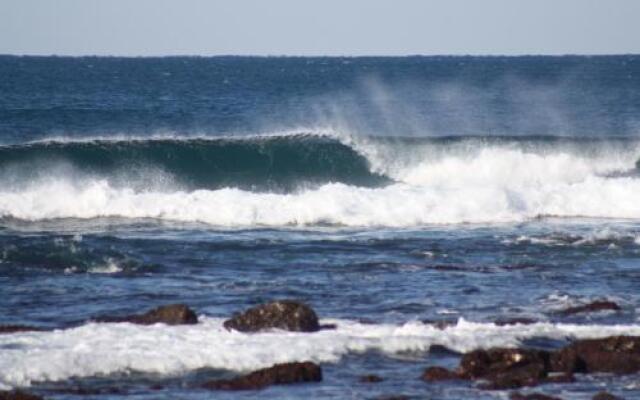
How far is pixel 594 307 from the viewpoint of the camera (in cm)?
1883

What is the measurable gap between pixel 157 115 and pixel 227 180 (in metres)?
19.8

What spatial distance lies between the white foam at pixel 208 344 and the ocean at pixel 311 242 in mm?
32

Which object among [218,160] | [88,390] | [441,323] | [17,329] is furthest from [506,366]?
[218,160]

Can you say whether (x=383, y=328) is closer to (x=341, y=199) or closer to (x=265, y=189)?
(x=341, y=199)

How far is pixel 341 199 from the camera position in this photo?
3142cm

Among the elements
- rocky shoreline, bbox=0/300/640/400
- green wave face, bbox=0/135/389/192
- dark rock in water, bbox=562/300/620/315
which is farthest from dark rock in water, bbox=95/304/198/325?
green wave face, bbox=0/135/389/192

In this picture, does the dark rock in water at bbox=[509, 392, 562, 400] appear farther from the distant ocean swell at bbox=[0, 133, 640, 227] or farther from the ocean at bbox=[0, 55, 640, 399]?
the distant ocean swell at bbox=[0, 133, 640, 227]

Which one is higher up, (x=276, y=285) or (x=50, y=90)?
(x=50, y=90)

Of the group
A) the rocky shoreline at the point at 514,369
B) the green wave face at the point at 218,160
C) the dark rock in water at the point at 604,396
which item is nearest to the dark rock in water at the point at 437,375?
the rocky shoreline at the point at 514,369

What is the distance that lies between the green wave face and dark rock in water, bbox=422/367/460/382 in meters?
21.3

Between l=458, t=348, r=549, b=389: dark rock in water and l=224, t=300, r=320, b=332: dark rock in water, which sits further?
l=224, t=300, r=320, b=332: dark rock in water

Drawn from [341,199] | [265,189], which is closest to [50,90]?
[265,189]

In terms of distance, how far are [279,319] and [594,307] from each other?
4621 millimetres

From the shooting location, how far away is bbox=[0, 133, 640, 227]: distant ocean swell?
1224 inches
